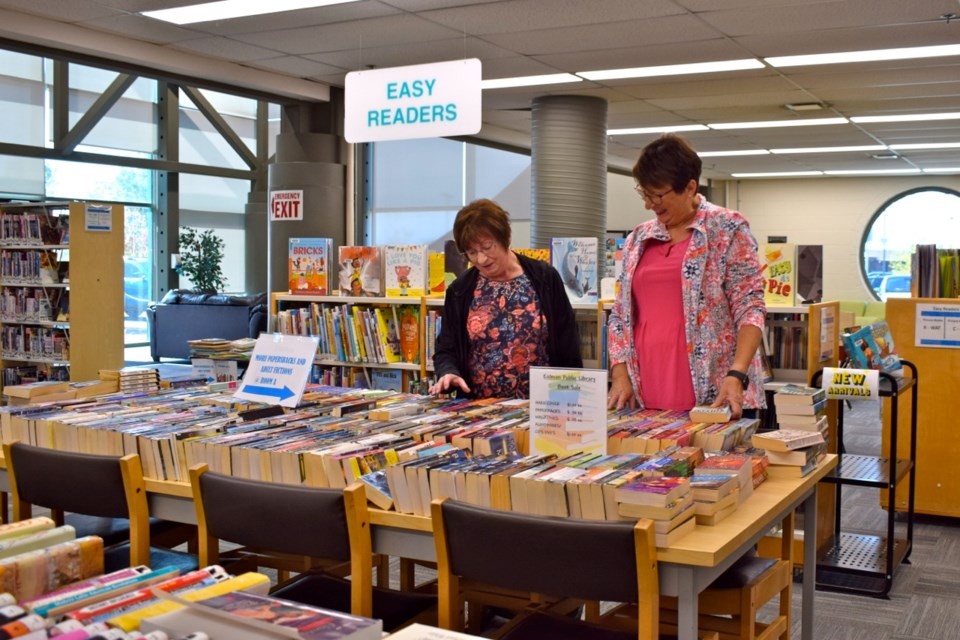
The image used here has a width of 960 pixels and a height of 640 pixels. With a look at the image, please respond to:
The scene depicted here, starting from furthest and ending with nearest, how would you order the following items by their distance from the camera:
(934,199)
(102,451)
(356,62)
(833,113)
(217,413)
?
(934,199)
(833,113)
(356,62)
(217,413)
(102,451)

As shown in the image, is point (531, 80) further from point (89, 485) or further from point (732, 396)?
point (89, 485)

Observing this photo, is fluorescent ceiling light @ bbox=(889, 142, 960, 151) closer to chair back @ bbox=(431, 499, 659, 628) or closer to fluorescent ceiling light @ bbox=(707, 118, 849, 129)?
fluorescent ceiling light @ bbox=(707, 118, 849, 129)

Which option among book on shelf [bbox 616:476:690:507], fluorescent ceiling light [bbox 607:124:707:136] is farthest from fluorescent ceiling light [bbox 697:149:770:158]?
book on shelf [bbox 616:476:690:507]

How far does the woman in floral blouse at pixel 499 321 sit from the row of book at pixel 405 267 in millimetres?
2061

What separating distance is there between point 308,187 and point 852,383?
5.97 metres

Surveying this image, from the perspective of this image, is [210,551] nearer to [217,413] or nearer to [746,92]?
[217,413]

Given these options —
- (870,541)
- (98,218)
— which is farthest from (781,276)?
(98,218)

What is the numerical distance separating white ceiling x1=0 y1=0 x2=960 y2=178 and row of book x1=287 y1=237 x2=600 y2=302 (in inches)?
62.0

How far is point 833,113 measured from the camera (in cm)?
1021

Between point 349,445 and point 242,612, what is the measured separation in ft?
3.80

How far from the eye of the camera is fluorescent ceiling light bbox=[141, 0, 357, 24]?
19.9ft

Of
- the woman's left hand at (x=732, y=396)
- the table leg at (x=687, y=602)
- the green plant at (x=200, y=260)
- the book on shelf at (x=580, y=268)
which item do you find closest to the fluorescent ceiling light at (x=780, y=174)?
the green plant at (x=200, y=260)

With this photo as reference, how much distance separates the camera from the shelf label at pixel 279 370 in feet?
10.2

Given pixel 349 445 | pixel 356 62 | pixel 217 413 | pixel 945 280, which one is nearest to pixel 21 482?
pixel 217 413
